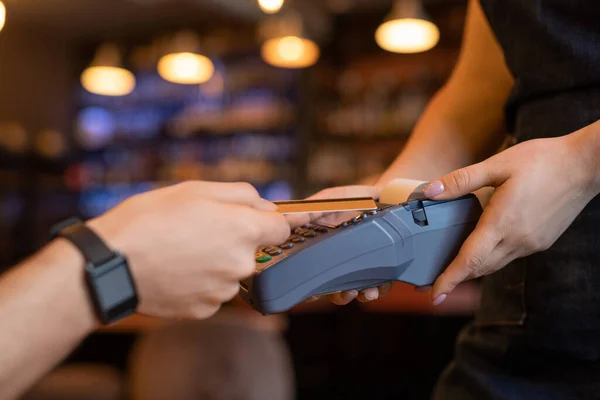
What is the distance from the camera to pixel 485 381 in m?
0.71

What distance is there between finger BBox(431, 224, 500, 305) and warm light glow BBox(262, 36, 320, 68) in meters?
2.81

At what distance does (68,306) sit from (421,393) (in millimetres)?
2550

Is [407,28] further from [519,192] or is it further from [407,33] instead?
[519,192]

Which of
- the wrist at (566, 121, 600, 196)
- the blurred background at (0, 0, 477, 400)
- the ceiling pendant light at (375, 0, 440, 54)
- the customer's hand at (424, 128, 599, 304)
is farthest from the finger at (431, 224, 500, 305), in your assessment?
the ceiling pendant light at (375, 0, 440, 54)

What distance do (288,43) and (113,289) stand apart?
302 centimetres

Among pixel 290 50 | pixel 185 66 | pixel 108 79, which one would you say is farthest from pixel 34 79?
pixel 290 50

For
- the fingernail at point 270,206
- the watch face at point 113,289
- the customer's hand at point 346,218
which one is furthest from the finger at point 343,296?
the watch face at point 113,289

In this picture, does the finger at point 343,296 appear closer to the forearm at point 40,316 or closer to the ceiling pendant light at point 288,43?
the forearm at point 40,316

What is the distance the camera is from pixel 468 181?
564mm

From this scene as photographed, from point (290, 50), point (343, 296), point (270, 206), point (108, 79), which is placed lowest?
point (343, 296)

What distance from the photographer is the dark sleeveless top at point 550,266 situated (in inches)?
25.0

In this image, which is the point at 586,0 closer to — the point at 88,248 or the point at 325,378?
the point at 88,248

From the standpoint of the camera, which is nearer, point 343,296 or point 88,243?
point 88,243

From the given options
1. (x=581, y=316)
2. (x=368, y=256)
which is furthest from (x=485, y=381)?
(x=368, y=256)
